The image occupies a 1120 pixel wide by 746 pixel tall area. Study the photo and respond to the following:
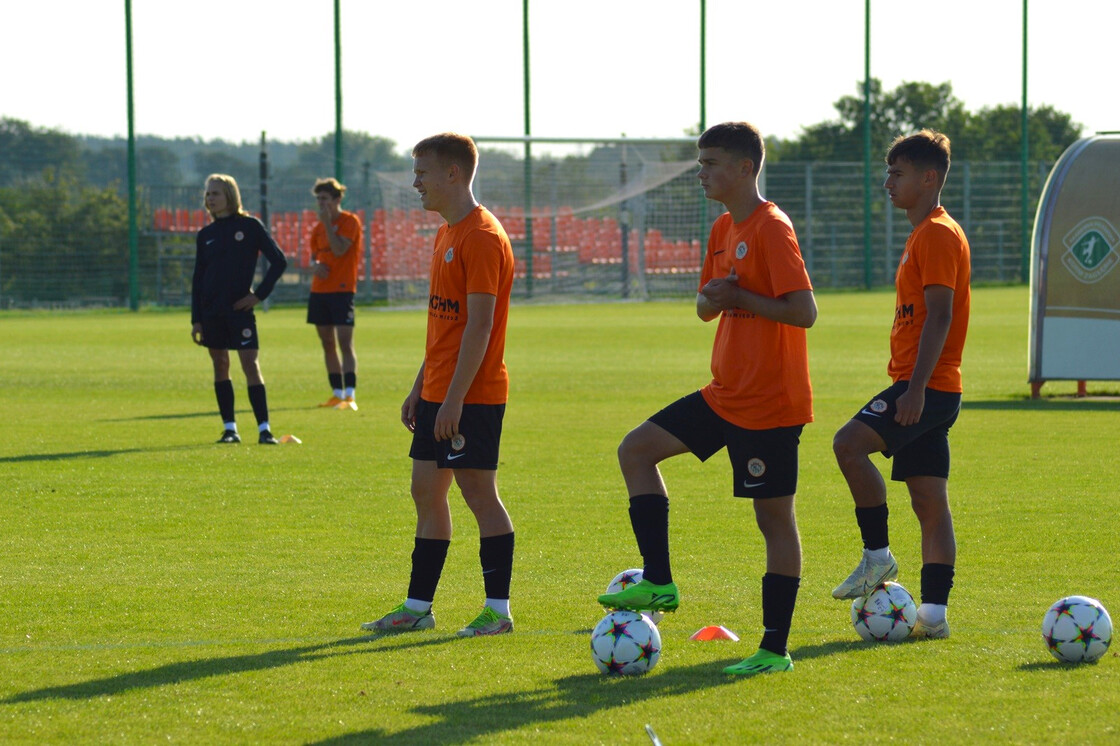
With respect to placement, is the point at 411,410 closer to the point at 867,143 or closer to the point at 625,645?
the point at 625,645

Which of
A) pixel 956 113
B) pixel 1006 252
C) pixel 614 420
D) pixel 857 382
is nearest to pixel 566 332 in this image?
pixel 857 382

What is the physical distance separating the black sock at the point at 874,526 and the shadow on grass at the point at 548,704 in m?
0.82

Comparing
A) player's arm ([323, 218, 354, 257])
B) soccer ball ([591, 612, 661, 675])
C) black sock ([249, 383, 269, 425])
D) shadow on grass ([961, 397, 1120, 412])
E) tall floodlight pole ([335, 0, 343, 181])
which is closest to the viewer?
soccer ball ([591, 612, 661, 675])

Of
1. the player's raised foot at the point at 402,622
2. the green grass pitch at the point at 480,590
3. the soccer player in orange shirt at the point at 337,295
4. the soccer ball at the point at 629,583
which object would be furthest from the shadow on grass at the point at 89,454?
the soccer ball at the point at 629,583

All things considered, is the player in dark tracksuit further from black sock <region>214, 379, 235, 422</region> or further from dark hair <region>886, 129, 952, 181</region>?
dark hair <region>886, 129, 952, 181</region>

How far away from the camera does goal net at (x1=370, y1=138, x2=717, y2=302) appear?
40.8m

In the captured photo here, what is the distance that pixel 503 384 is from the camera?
611 centimetres

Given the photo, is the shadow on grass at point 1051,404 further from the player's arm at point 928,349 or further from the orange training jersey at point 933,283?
the player's arm at point 928,349

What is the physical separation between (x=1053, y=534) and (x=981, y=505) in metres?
1.07

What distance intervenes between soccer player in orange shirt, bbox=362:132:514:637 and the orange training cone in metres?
0.80

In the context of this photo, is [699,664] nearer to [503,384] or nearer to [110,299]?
[503,384]

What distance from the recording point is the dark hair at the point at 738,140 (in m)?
5.41

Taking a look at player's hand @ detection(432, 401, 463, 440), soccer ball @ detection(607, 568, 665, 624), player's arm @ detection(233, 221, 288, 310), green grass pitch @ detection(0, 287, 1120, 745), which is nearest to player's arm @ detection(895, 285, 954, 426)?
green grass pitch @ detection(0, 287, 1120, 745)

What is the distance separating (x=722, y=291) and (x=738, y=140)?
0.58 metres
